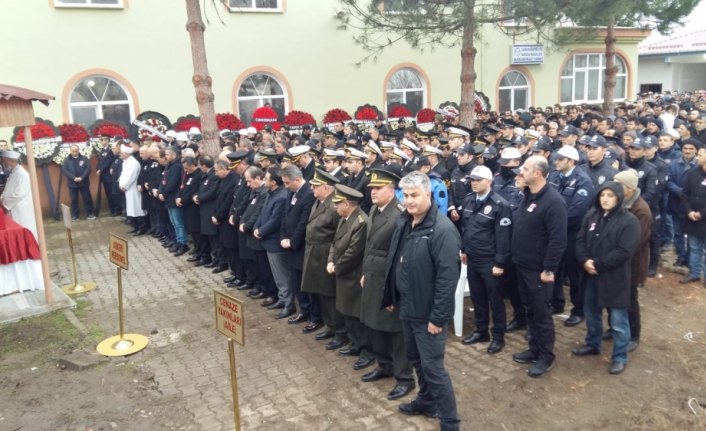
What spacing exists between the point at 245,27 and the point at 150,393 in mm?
13331

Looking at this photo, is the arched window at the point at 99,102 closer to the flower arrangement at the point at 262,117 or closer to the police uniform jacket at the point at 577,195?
the flower arrangement at the point at 262,117

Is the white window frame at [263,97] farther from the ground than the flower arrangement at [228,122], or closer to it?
farther from the ground

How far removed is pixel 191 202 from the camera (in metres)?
9.05

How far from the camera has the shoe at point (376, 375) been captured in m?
5.04

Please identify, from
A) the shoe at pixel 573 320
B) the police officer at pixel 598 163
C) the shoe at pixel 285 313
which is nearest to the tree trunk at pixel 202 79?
the shoe at pixel 285 313

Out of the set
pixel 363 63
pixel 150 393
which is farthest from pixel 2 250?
pixel 363 63

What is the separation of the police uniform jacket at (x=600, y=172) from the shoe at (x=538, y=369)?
2.46 metres

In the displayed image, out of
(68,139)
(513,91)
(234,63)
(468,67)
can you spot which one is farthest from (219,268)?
(513,91)

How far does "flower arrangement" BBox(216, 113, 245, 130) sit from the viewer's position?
51.1 ft

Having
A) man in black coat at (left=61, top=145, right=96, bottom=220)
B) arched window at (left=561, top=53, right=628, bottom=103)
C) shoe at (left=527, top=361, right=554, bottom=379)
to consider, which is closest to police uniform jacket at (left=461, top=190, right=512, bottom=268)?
shoe at (left=527, top=361, right=554, bottom=379)

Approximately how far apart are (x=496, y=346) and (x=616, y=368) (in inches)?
42.8

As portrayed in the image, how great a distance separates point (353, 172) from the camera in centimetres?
748

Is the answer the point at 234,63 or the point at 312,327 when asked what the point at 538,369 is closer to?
the point at 312,327

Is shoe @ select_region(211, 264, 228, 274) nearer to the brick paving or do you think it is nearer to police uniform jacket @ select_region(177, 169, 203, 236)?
the brick paving
